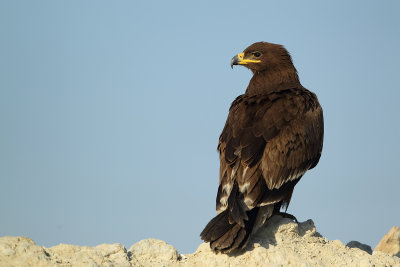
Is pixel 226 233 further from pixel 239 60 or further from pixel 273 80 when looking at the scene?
pixel 239 60

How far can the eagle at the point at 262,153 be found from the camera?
8.47 meters

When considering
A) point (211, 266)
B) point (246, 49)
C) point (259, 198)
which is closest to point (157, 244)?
point (211, 266)

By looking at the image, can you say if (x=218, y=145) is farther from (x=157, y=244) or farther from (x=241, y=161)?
(x=157, y=244)

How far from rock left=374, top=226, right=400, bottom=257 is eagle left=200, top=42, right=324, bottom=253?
2.89 metres

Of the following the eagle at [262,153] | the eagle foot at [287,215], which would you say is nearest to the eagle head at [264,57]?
the eagle at [262,153]

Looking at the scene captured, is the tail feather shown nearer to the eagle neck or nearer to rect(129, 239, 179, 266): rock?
rect(129, 239, 179, 266): rock

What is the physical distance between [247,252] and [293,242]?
2.63ft

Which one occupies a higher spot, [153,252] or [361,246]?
[361,246]

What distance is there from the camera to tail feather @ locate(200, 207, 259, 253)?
8227 millimetres

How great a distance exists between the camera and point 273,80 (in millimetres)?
11266

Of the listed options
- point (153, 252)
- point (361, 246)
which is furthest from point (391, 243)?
point (153, 252)

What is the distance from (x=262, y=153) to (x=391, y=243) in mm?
4310

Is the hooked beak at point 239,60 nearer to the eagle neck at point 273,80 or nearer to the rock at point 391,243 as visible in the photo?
the eagle neck at point 273,80

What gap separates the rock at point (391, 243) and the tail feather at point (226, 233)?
4.59 meters
